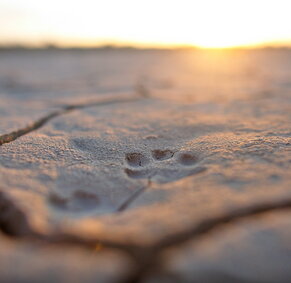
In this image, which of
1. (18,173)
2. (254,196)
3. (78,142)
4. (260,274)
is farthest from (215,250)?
(78,142)

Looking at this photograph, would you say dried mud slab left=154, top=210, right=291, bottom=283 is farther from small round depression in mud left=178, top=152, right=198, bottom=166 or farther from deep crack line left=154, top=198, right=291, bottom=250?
small round depression in mud left=178, top=152, right=198, bottom=166

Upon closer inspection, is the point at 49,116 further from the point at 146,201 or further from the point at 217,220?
the point at 217,220

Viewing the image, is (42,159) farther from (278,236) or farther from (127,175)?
(278,236)

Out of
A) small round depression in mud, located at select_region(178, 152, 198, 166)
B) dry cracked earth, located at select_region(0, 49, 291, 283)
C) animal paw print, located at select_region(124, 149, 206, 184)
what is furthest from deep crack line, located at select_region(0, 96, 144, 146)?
small round depression in mud, located at select_region(178, 152, 198, 166)

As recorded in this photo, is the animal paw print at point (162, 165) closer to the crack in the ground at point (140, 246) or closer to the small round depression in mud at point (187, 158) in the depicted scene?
the small round depression in mud at point (187, 158)

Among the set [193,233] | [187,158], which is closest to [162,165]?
[187,158]

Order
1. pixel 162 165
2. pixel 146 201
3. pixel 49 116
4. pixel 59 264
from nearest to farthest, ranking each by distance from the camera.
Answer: pixel 59 264 < pixel 146 201 < pixel 162 165 < pixel 49 116
